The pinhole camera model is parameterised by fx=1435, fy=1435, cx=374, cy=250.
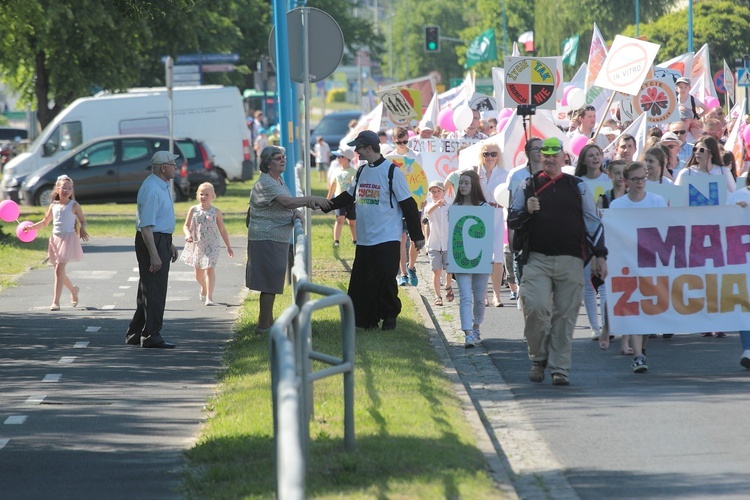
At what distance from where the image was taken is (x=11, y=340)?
1305 cm

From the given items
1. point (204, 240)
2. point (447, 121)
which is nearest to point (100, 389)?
point (204, 240)

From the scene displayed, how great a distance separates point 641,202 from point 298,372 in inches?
219

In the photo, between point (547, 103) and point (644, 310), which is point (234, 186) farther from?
point (644, 310)

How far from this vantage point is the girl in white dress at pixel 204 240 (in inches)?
609

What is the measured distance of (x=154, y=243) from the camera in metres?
12.4

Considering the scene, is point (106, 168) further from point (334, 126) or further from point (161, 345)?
point (161, 345)

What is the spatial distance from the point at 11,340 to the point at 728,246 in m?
6.39

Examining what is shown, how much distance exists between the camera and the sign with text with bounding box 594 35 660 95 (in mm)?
17484

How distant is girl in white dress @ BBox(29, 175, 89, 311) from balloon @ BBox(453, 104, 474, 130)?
33.6 feet

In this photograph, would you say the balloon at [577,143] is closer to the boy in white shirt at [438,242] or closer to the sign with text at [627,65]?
the sign with text at [627,65]

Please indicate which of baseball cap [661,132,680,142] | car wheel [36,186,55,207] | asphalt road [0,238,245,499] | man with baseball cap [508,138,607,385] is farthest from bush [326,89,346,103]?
man with baseball cap [508,138,607,385]

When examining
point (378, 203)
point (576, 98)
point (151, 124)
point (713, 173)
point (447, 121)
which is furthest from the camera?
point (151, 124)

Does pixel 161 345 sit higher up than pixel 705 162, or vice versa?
pixel 705 162

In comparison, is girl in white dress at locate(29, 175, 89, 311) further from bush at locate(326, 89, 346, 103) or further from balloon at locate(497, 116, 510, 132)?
bush at locate(326, 89, 346, 103)
